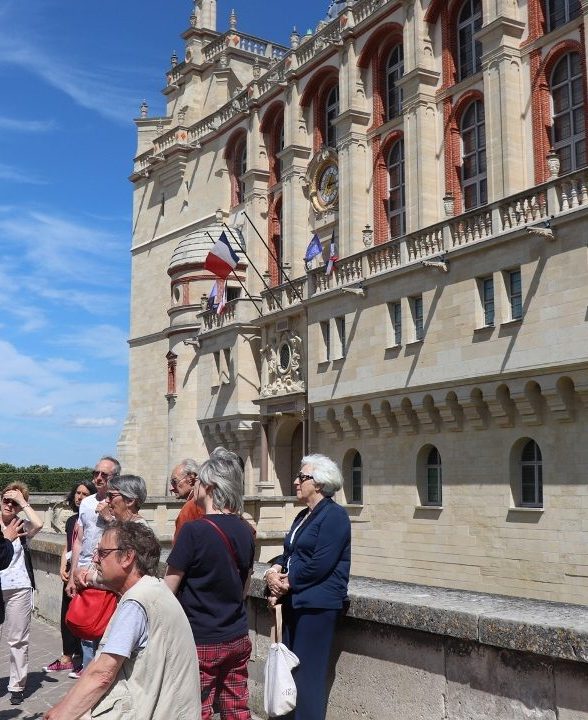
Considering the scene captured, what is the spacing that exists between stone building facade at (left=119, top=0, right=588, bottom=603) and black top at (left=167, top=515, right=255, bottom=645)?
1453cm

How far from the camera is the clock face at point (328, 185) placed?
105 feet

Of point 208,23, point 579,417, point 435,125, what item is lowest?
point 579,417

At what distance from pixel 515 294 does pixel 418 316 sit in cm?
362

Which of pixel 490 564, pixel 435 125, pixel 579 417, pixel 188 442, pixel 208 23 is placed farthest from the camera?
pixel 208 23

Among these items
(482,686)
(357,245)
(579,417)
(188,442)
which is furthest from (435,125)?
(482,686)

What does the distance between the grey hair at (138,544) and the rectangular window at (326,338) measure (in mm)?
22777

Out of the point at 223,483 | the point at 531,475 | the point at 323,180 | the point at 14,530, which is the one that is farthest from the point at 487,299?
the point at 223,483

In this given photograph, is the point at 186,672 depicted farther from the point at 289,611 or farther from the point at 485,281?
the point at 485,281

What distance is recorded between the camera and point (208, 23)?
147 ft

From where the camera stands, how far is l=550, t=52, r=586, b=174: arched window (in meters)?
22.7

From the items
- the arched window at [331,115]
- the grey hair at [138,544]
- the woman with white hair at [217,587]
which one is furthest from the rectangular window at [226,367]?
the grey hair at [138,544]

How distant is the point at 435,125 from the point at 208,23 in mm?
22133

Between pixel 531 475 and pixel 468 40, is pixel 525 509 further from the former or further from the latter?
pixel 468 40

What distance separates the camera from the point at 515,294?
808 inches
